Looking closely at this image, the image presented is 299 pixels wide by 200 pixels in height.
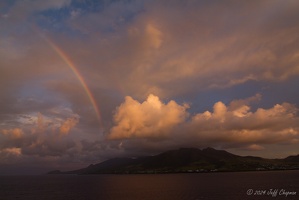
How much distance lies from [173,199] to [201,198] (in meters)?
17.4

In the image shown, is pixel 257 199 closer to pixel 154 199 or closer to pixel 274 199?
pixel 274 199

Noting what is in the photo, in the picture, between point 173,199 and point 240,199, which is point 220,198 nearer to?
point 240,199

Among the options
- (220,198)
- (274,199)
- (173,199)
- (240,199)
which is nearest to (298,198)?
(274,199)

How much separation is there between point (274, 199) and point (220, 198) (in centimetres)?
3389

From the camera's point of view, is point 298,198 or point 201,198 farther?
point 201,198

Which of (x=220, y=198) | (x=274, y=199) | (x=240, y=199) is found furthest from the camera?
(x=220, y=198)

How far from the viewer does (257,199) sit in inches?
6708

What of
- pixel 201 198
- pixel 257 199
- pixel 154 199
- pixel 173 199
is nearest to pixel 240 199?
pixel 257 199

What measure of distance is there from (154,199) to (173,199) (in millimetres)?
12419

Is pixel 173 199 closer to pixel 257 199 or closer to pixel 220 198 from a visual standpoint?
pixel 220 198

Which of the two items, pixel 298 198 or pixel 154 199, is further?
pixel 154 199

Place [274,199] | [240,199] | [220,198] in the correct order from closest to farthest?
1. [274,199]
2. [240,199]
3. [220,198]

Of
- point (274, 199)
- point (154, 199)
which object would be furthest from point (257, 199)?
point (154, 199)

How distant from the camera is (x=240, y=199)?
178500 millimetres
